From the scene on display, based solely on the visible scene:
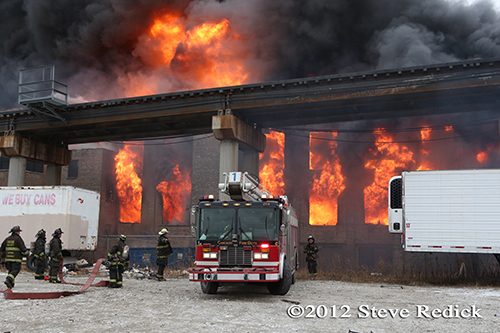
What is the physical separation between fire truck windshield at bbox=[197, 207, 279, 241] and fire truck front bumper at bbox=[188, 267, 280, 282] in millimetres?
729

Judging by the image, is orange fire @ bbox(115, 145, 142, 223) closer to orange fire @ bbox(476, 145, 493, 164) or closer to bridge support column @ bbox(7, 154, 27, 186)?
bridge support column @ bbox(7, 154, 27, 186)

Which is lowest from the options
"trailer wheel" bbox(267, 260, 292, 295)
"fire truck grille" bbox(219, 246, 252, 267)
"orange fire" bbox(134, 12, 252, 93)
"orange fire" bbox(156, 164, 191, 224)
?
"trailer wheel" bbox(267, 260, 292, 295)

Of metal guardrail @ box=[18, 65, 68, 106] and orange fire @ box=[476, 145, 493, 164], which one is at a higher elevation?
metal guardrail @ box=[18, 65, 68, 106]

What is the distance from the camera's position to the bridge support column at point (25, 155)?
2689 centimetres

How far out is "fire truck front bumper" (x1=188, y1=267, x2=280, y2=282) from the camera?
9805 millimetres

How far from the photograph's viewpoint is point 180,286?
13.2m

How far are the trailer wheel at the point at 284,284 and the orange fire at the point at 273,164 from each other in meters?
22.0

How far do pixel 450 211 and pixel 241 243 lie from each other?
7.80 metres

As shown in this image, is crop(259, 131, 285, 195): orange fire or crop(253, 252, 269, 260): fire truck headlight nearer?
crop(253, 252, 269, 260): fire truck headlight

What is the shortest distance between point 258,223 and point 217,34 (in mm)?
30262

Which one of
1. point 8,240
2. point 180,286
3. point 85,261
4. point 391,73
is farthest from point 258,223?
point 391,73

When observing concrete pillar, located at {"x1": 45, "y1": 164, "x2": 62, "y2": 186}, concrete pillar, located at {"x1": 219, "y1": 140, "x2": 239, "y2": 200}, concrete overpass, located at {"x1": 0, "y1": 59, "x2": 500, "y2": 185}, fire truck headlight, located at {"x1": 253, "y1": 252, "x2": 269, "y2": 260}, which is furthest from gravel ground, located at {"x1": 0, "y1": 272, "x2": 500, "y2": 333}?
concrete pillar, located at {"x1": 45, "y1": 164, "x2": 62, "y2": 186}

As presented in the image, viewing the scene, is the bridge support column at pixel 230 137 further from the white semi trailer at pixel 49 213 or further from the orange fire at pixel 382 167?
the orange fire at pixel 382 167

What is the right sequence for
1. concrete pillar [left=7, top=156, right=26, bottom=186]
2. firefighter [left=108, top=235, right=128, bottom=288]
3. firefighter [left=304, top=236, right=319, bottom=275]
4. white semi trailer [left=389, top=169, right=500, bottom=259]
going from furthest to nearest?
concrete pillar [left=7, top=156, right=26, bottom=186] < firefighter [left=304, top=236, right=319, bottom=275] < white semi trailer [left=389, top=169, right=500, bottom=259] < firefighter [left=108, top=235, right=128, bottom=288]
